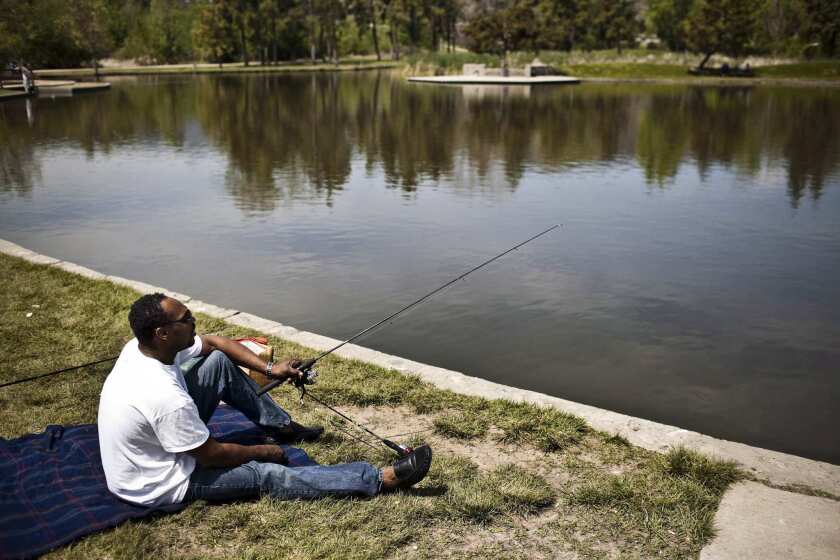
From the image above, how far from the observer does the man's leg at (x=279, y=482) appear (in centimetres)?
357

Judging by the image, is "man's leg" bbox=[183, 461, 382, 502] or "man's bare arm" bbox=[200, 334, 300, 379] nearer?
"man's leg" bbox=[183, 461, 382, 502]

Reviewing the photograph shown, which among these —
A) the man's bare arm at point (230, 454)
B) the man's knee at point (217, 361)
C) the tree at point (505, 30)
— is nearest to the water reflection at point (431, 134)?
the man's knee at point (217, 361)

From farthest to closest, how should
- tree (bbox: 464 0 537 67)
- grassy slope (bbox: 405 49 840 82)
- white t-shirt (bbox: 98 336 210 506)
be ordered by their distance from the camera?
tree (bbox: 464 0 537 67) < grassy slope (bbox: 405 49 840 82) < white t-shirt (bbox: 98 336 210 506)

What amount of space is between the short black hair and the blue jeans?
2.10ft

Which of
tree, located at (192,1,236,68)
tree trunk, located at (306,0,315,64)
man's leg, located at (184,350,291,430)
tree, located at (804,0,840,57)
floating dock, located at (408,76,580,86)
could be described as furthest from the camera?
tree trunk, located at (306,0,315,64)

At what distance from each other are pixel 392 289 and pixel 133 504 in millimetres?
4803

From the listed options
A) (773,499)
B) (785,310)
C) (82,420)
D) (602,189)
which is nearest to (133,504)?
(82,420)

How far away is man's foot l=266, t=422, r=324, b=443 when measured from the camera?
4.25 meters

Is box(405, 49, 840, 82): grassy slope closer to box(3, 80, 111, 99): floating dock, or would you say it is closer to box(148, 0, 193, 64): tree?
box(3, 80, 111, 99): floating dock

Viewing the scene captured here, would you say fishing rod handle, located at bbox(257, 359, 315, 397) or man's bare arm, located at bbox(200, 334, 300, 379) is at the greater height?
man's bare arm, located at bbox(200, 334, 300, 379)

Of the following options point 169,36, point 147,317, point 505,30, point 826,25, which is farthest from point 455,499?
point 169,36

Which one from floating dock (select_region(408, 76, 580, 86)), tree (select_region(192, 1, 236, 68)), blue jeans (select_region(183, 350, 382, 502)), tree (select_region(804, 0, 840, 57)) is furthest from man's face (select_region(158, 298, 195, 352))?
tree (select_region(192, 1, 236, 68))

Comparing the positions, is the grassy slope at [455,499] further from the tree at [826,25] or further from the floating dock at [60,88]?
the tree at [826,25]

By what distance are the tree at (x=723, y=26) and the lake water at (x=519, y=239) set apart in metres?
35.7
